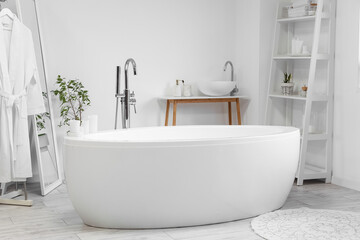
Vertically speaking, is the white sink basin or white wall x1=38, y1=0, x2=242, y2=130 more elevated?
white wall x1=38, y1=0, x2=242, y2=130

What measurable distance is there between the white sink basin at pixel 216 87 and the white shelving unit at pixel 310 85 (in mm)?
422

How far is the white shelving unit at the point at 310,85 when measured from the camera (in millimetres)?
5035

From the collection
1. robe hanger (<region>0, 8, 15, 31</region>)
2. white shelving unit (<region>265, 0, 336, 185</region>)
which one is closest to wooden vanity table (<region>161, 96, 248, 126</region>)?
white shelving unit (<region>265, 0, 336, 185</region>)

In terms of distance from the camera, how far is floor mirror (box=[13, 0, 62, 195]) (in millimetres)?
4914

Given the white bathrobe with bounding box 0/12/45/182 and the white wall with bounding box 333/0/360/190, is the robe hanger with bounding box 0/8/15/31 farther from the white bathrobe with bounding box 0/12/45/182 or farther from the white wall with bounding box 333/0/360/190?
the white wall with bounding box 333/0/360/190

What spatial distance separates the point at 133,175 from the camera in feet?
11.3

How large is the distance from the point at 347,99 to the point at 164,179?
2.26 meters

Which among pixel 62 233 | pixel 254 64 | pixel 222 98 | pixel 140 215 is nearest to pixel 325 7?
pixel 254 64

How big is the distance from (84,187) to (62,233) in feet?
1.11

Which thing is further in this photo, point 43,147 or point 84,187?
point 43,147

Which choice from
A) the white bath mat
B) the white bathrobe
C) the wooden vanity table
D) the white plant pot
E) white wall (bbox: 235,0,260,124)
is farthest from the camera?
white wall (bbox: 235,0,260,124)

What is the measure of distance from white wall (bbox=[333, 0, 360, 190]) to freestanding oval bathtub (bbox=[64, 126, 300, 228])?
141 cm

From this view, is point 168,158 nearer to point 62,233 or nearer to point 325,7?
point 62,233

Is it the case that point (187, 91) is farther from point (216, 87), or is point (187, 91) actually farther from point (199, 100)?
point (216, 87)
